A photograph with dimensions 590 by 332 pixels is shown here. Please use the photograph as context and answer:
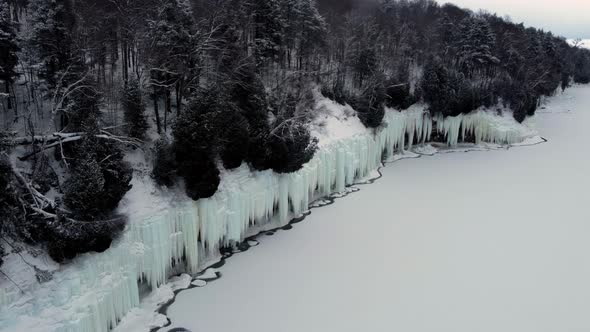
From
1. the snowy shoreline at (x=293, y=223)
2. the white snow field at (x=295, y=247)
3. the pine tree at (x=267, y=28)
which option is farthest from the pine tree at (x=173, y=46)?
the pine tree at (x=267, y=28)

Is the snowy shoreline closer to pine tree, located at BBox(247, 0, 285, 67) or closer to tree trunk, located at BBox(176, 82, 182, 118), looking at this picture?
tree trunk, located at BBox(176, 82, 182, 118)

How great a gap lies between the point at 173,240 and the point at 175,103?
340 inches

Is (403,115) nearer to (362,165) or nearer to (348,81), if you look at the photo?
Answer: (348,81)

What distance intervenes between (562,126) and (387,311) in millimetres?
42301

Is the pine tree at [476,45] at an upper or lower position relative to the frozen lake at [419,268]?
upper

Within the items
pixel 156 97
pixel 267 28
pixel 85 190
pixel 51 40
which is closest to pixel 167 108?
pixel 156 97

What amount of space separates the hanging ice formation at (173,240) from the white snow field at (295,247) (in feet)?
0.12

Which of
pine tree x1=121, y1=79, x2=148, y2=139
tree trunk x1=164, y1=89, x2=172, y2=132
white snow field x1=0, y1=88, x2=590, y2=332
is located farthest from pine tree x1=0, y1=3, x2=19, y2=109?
white snow field x1=0, y1=88, x2=590, y2=332

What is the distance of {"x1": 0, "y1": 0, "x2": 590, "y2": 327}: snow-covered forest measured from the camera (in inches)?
491

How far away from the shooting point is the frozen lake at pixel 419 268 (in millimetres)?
13531

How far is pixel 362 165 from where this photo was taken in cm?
2759

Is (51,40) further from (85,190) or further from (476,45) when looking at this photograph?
(476,45)

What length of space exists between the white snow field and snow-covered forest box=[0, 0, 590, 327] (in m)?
0.53

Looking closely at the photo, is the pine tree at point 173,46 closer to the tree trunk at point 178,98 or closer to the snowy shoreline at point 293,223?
the tree trunk at point 178,98
